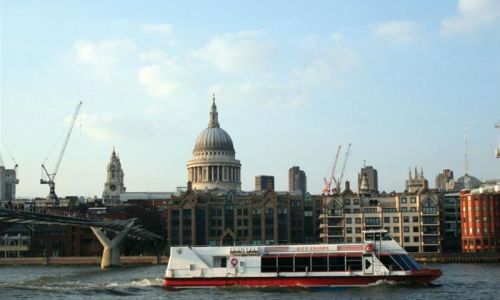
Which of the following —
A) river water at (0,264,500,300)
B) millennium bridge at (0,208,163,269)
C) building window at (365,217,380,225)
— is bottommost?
river water at (0,264,500,300)

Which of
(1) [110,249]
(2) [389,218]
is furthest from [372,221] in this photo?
(1) [110,249]

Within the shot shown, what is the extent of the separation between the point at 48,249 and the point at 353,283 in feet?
349

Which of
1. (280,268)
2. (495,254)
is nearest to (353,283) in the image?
(280,268)

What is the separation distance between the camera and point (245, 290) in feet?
234

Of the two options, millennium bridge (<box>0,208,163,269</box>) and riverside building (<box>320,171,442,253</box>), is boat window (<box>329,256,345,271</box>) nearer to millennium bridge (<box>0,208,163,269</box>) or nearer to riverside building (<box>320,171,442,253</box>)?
millennium bridge (<box>0,208,163,269</box>)

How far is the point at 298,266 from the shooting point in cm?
7319

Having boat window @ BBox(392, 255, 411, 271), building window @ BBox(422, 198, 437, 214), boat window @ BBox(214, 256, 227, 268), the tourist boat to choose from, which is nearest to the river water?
the tourist boat

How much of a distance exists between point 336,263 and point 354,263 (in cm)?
154

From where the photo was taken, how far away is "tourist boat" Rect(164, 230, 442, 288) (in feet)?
235

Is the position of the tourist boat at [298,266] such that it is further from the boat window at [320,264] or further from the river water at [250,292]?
the river water at [250,292]

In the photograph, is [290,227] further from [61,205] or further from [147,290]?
[147,290]

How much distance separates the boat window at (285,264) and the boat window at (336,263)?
3.50 meters

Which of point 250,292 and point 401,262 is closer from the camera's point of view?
point 250,292

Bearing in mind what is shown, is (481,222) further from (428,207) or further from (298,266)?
(298,266)
